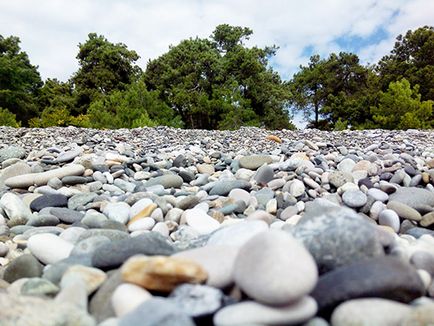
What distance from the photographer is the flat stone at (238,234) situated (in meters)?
1.44

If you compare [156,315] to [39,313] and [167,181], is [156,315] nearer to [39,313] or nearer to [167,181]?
[39,313]

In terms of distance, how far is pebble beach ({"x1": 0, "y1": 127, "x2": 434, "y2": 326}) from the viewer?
1.00m

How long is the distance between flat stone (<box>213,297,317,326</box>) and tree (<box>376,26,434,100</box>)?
772 inches

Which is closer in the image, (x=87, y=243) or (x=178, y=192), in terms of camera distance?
(x=87, y=243)

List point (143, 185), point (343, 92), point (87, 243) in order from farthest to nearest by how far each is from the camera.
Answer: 1. point (343, 92)
2. point (143, 185)
3. point (87, 243)

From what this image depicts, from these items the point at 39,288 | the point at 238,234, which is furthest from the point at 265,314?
the point at 39,288

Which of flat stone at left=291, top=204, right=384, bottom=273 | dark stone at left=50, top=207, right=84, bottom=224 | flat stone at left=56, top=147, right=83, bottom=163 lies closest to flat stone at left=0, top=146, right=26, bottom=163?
flat stone at left=56, top=147, right=83, bottom=163

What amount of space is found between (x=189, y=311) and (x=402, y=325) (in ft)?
1.84

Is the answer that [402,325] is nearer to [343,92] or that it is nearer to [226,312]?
[226,312]

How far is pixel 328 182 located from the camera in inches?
126

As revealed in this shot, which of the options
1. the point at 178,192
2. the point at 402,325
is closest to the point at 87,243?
the point at 402,325

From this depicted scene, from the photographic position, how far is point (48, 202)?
2863 mm

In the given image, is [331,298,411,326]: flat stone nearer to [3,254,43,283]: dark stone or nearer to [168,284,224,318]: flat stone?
[168,284,224,318]: flat stone

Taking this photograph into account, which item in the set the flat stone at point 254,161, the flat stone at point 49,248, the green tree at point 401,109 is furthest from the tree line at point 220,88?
the flat stone at point 49,248
